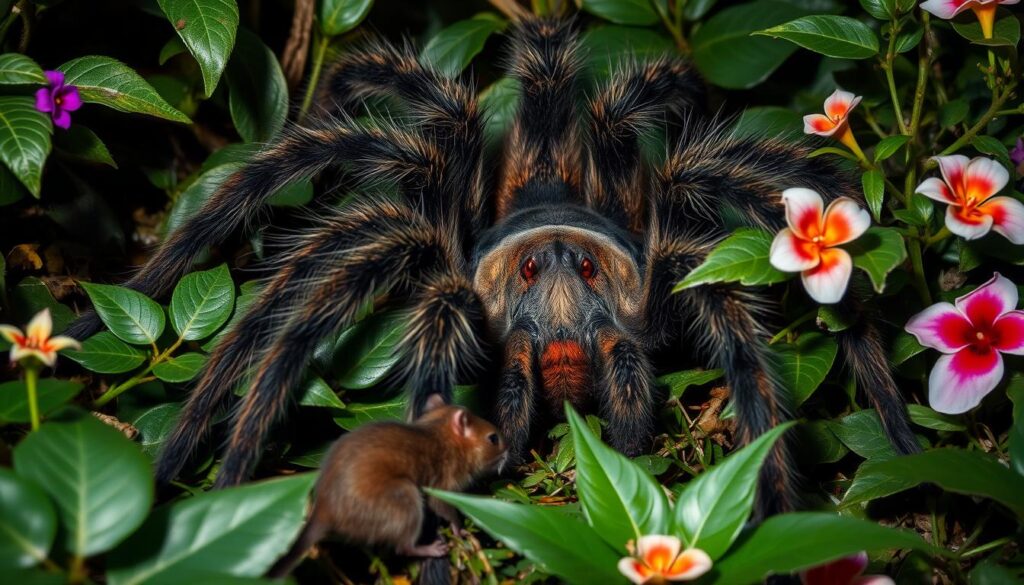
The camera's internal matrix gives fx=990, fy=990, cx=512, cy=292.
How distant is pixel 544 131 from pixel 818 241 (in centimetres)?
116

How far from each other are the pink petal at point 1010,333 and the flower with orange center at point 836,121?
495 mm

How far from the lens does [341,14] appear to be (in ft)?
10.6

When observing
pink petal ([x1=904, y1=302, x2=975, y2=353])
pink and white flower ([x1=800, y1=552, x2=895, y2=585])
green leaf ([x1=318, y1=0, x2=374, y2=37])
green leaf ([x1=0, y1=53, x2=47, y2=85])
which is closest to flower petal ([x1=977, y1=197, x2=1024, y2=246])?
pink petal ([x1=904, y1=302, x2=975, y2=353])

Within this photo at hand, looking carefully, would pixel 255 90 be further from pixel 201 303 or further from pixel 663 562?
pixel 663 562

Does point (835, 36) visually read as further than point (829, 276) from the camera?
Yes

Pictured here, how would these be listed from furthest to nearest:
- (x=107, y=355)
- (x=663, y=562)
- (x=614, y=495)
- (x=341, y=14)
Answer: (x=341, y=14), (x=107, y=355), (x=614, y=495), (x=663, y=562)

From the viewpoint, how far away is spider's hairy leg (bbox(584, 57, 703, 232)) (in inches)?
111

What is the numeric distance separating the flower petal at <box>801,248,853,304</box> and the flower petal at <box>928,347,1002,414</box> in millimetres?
489

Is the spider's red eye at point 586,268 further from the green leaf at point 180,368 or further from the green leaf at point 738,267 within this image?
the green leaf at point 180,368

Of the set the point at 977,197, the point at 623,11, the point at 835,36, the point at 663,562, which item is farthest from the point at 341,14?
the point at 663,562

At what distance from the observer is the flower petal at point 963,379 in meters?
2.20

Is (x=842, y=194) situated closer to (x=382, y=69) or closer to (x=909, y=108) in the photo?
(x=909, y=108)

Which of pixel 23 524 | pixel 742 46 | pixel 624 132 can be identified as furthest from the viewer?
pixel 742 46

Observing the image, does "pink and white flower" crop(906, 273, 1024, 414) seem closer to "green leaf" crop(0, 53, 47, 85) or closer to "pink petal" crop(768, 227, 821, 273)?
"pink petal" crop(768, 227, 821, 273)
